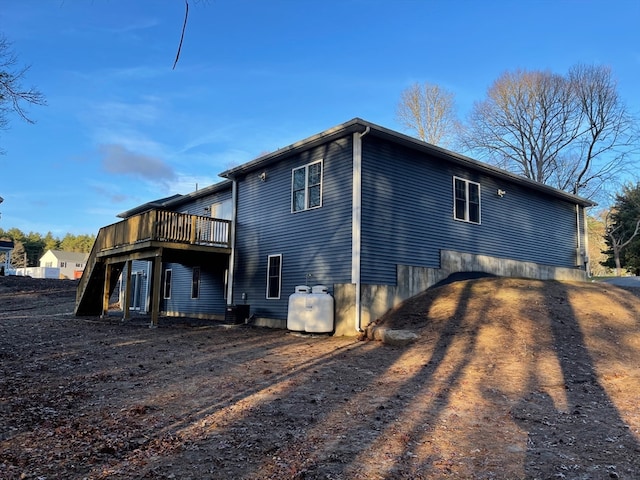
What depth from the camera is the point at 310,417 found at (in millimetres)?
5273

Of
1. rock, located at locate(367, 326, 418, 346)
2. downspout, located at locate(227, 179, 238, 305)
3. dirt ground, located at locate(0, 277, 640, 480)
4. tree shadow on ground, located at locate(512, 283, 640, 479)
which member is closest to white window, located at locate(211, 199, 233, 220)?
downspout, located at locate(227, 179, 238, 305)

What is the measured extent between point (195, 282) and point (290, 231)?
713 centimetres

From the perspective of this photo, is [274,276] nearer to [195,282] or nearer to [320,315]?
[320,315]

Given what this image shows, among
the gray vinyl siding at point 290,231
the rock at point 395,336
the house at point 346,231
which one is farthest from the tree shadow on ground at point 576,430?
the gray vinyl siding at point 290,231

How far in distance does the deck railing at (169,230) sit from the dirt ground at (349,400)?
13.0 feet

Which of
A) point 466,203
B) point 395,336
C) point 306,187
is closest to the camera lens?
point 395,336

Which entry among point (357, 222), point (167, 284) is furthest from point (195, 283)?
point (357, 222)

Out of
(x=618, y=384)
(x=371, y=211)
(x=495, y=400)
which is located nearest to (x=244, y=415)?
(x=495, y=400)

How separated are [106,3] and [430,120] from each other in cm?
2853

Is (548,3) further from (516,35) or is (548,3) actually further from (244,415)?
(244,415)

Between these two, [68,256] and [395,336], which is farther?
[68,256]

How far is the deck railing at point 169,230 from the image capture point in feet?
47.2

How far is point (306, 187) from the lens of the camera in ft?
45.9

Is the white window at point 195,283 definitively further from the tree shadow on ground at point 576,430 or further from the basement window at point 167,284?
the tree shadow on ground at point 576,430
